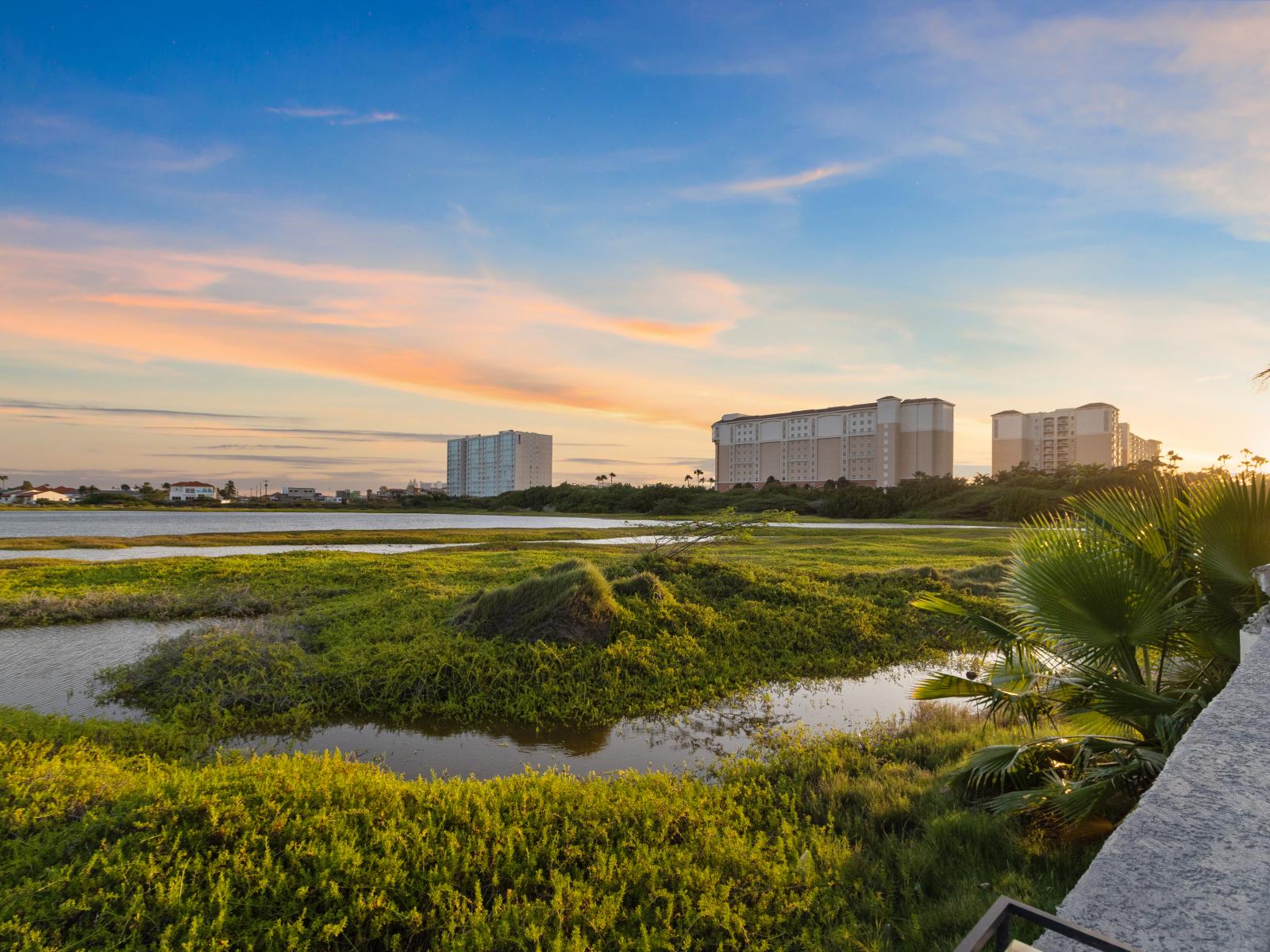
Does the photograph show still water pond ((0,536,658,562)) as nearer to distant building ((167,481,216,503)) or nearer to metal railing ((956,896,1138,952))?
metal railing ((956,896,1138,952))

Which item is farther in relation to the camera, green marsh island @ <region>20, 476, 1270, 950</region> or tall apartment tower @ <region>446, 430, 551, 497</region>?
tall apartment tower @ <region>446, 430, 551, 497</region>

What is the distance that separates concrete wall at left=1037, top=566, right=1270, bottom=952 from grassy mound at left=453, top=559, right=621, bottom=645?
854 centimetres

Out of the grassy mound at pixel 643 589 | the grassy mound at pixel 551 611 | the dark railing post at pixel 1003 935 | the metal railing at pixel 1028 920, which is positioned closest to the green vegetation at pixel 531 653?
the grassy mound at pixel 551 611

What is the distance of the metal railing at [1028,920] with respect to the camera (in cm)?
155

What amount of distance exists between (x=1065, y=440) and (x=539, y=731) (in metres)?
125

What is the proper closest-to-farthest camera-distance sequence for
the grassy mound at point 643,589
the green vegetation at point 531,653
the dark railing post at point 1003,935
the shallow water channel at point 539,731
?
the dark railing post at point 1003,935, the shallow water channel at point 539,731, the green vegetation at point 531,653, the grassy mound at point 643,589

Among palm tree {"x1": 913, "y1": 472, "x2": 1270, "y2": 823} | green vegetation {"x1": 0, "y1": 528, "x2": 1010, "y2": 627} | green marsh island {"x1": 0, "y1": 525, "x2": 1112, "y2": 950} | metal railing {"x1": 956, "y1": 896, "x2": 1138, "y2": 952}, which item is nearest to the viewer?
metal railing {"x1": 956, "y1": 896, "x2": 1138, "y2": 952}

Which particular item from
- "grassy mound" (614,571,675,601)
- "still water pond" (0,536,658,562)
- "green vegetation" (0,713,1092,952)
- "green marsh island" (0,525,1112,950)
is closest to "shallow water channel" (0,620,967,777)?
"green marsh island" (0,525,1112,950)

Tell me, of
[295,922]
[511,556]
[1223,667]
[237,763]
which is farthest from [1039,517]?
[511,556]

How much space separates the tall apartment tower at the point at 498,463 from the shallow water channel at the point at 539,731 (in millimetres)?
127182

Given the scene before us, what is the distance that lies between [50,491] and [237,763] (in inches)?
5917

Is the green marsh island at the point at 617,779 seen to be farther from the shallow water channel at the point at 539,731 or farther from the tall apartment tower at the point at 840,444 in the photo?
the tall apartment tower at the point at 840,444

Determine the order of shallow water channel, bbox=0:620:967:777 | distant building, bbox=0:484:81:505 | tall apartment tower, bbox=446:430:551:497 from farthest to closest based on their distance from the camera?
tall apartment tower, bbox=446:430:551:497, distant building, bbox=0:484:81:505, shallow water channel, bbox=0:620:967:777

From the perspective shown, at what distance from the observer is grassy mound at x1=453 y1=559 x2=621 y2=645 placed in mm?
10492
